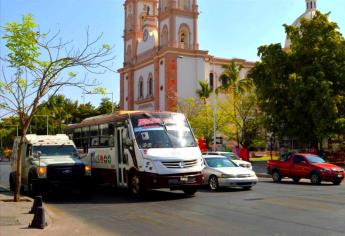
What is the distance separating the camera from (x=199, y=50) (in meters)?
72.9

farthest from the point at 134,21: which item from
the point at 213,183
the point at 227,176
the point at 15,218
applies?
the point at 15,218

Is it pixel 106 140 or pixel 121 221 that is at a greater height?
pixel 106 140

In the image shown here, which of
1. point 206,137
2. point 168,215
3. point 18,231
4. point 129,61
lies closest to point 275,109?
point 206,137

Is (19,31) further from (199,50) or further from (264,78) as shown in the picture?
(199,50)

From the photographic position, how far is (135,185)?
57.0 ft

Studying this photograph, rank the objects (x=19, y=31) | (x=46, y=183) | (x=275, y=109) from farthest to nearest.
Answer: (x=275, y=109)
(x=46, y=183)
(x=19, y=31)

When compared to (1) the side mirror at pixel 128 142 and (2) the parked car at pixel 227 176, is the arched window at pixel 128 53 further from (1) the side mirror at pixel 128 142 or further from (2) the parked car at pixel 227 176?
(1) the side mirror at pixel 128 142

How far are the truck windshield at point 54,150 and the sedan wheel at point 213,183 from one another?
5445mm

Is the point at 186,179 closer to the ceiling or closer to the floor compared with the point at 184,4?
closer to the floor

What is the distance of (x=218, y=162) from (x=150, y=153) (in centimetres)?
485

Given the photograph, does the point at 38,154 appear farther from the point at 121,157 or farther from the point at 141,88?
the point at 141,88

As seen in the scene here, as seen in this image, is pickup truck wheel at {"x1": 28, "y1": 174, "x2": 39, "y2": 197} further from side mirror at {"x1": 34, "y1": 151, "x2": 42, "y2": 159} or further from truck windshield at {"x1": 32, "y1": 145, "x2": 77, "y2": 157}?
truck windshield at {"x1": 32, "y1": 145, "x2": 77, "y2": 157}

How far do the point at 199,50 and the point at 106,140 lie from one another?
5425cm

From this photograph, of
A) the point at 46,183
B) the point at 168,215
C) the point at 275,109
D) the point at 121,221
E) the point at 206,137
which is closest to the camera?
the point at 121,221
